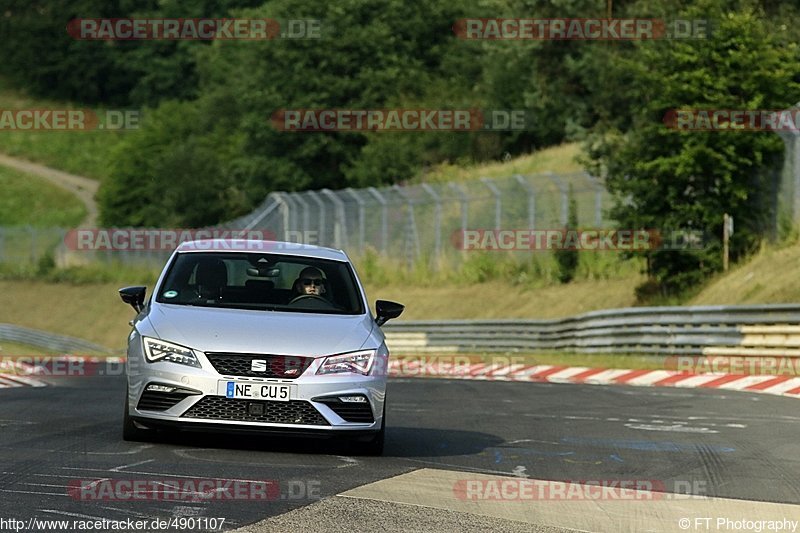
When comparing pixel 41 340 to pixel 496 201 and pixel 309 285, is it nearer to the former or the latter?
pixel 496 201

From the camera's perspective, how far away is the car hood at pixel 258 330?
35.5 ft

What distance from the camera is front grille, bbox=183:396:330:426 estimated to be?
1076cm

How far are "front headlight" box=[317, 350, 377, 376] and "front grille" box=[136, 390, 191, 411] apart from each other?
36.8 inches

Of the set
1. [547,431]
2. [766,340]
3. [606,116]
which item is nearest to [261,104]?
[606,116]

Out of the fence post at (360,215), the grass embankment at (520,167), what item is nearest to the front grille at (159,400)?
the fence post at (360,215)

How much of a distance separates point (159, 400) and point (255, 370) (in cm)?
69

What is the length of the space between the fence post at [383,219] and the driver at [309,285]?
97.2ft

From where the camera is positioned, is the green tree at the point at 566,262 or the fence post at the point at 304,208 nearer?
the green tree at the point at 566,262

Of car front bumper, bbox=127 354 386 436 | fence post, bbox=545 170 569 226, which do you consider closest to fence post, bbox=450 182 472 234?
fence post, bbox=545 170 569 226

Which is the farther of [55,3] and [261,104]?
[55,3]

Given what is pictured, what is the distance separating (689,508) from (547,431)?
5.10m

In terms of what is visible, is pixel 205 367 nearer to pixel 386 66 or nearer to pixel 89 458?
pixel 89 458

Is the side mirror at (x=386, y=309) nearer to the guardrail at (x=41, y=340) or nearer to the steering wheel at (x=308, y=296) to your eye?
the steering wheel at (x=308, y=296)

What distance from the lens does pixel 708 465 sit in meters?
11.3
